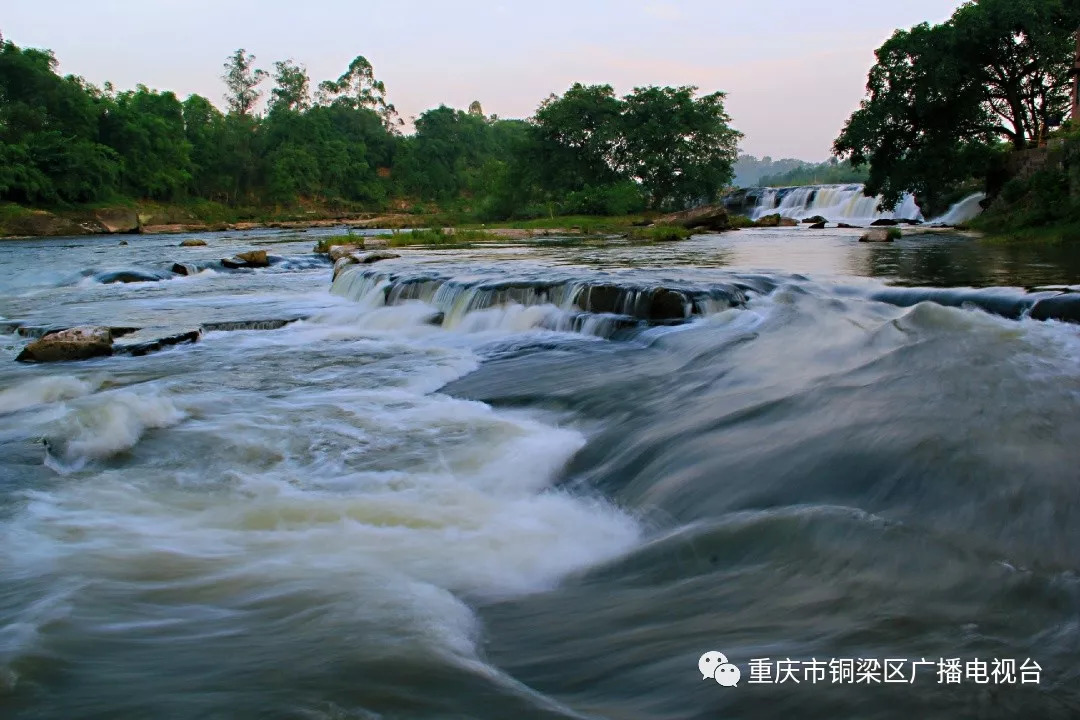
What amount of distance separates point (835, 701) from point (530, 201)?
43.8 metres

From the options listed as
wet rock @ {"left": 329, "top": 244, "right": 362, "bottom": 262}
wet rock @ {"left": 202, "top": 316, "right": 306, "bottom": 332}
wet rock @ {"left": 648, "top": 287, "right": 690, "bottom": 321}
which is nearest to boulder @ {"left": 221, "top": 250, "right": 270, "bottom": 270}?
wet rock @ {"left": 329, "top": 244, "right": 362, "bottom": 262}

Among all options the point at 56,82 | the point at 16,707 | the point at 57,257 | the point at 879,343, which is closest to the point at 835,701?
the point at 16,707

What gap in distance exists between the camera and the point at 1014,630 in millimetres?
2596

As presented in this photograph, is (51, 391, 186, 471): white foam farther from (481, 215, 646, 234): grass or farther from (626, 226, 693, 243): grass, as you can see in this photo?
(481, 215, 646, 234): grass

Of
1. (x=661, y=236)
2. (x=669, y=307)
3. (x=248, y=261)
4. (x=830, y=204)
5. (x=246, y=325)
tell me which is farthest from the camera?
(x=830, y=204)

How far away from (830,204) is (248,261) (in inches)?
1024

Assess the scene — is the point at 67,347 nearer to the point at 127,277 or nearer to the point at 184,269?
the point at 127,277

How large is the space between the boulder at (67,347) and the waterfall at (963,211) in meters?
24.1

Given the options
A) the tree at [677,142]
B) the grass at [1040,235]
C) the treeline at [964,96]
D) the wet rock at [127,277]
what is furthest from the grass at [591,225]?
the wet rock at [127,277]

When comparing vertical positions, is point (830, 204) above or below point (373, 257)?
above

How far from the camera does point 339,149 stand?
81.8m

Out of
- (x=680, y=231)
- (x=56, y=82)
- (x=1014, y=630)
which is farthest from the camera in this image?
(x=56, y=82)

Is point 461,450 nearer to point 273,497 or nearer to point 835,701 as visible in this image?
point 273,497

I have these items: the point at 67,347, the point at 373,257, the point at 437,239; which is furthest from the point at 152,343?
the point at 437,239
